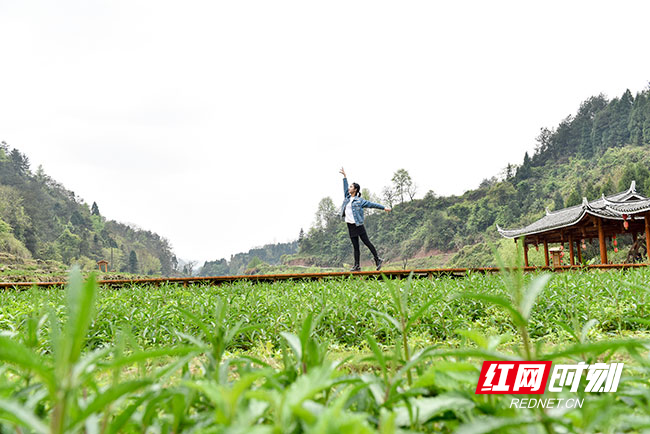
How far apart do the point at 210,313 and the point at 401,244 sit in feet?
147

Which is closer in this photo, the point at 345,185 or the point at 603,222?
the point at 345,185

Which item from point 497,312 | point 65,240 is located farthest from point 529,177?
point 65,240

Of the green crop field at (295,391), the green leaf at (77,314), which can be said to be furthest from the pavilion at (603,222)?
the green leaf at (77,314)

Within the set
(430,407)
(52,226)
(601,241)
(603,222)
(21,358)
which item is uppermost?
(52,226)

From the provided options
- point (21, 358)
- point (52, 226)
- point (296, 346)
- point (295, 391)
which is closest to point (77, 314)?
point (21, 358)

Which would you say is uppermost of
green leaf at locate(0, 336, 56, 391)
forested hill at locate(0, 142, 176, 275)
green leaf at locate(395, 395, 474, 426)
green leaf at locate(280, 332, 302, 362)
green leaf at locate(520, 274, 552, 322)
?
forested hill at locate(0, 142, 176, 275)

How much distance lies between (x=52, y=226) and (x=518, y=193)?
54938 mm

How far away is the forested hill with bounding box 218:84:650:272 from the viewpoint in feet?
124

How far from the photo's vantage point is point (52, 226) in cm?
4897

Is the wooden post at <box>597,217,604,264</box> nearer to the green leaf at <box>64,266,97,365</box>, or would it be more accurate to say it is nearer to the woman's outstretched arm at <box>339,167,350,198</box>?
the woman's outstretched arm at <box>339,167,350,198</box>

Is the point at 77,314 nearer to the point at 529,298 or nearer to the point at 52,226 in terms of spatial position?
the point at 529,298

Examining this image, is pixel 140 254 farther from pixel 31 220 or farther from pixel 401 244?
pixel 401 244

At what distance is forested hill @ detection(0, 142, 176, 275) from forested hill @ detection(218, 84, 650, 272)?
30233mm

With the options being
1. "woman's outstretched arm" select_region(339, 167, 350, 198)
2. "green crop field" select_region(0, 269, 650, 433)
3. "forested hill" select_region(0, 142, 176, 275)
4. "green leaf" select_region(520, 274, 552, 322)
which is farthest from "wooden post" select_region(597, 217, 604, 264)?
"forested hill" select_region(0, 142, 176, 275)
